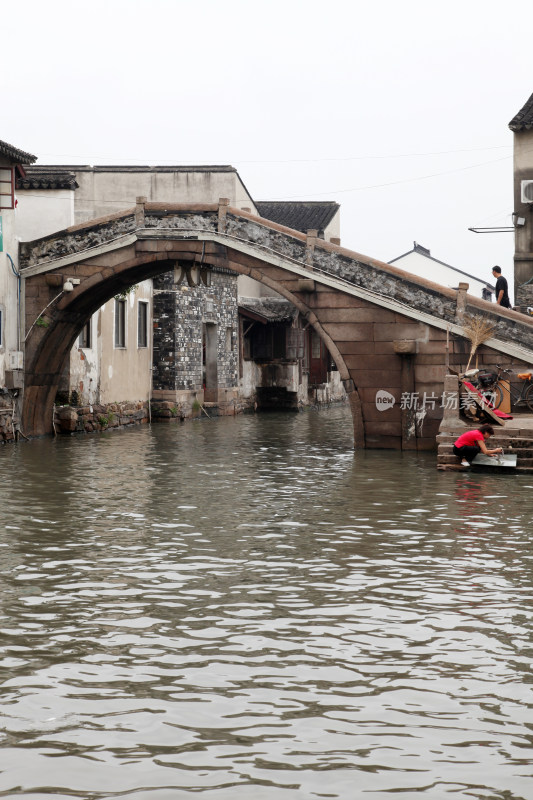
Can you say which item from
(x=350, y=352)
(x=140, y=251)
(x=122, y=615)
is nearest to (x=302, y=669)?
(x=122, y=615)

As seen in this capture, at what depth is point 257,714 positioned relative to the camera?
16.4 feet

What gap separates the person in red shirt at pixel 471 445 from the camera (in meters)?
15.1

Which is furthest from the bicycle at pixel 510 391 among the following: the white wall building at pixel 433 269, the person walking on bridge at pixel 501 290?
the white wall building at pixel 433 269

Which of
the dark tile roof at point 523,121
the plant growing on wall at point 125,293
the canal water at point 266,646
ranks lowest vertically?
the canal water at point 266,646

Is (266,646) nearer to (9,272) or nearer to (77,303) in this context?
(9,272)

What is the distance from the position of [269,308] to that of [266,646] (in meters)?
30.9

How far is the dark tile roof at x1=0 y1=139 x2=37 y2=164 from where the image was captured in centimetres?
1852

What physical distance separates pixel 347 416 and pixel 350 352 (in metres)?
13.7

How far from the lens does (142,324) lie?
2831 cm

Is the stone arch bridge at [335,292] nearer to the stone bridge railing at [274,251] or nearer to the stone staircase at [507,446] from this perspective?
the stone bridge railing at [274,251]

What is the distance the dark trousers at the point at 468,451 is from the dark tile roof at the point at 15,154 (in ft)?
29.3

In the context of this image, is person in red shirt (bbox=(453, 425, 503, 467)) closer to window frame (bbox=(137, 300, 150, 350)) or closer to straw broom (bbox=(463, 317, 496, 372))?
straw broom (bbox=(463, 317, 496, 372))

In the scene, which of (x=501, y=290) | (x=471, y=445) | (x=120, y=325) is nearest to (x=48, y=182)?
(x=120, y=325)

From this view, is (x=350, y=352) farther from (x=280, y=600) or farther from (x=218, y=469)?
(x=280, y=600)
